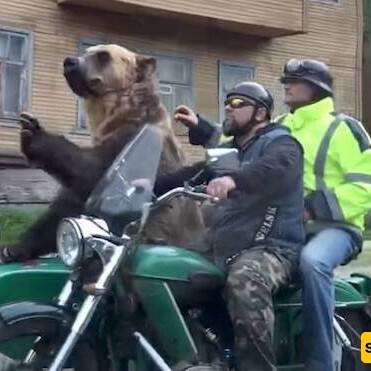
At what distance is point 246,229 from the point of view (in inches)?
213

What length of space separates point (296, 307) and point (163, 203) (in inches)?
42.3

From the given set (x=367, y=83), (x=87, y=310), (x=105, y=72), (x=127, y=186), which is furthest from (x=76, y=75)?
(x=367, y=83)

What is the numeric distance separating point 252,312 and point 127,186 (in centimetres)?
83

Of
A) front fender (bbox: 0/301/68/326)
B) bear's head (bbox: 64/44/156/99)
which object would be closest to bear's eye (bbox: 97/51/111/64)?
bear's head (bbox: 64/44/156/99)

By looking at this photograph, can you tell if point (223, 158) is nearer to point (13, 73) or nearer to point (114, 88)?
point (114, 88)

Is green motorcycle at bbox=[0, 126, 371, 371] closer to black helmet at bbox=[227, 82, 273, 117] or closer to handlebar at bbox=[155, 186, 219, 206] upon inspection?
handlebar at bbox=[155, 186, 219, 206]

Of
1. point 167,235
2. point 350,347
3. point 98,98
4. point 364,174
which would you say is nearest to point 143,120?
point 98,98

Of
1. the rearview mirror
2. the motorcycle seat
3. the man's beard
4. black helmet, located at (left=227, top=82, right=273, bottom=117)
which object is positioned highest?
black helmet, located at (left=227, top=82, right=273, bottom=117)

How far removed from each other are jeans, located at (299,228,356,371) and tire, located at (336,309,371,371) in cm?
44

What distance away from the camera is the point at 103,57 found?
638 cm

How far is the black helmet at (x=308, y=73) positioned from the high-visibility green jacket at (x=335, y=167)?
4.8 inches

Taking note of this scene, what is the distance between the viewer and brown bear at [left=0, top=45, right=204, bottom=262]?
5.66 metres

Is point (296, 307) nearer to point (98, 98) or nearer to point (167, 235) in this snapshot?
point (167, 235)

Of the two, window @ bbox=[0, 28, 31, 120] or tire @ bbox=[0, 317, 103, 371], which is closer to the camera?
tire @ bbox=[0, 317, 103, 371]
